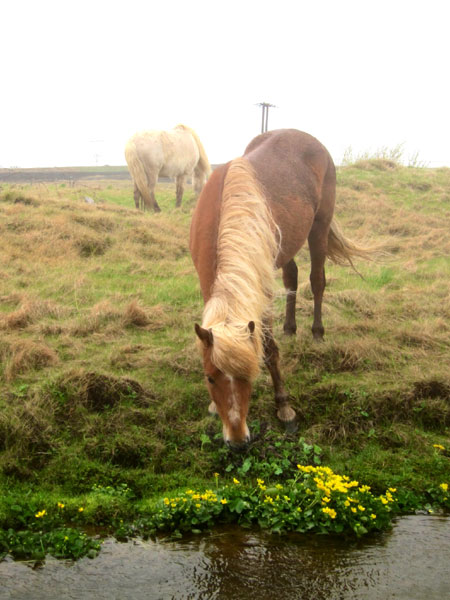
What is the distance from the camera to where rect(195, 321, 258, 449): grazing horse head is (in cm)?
319

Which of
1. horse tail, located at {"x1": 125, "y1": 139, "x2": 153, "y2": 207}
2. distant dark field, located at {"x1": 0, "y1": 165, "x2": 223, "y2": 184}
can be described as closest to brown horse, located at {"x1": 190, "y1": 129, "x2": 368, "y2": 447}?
horse tail, located at {"x1": 125, "y1": 139, "x2": 153, "y2": 207}

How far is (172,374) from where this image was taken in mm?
4750

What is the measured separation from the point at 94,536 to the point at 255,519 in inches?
35.1

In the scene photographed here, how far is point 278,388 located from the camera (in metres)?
4.18

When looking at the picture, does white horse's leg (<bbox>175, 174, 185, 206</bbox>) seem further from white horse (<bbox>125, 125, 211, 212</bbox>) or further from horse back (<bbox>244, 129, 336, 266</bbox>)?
horse back (<bbox>244, 129, 336, 266</bbox>)

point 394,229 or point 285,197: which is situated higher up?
point 285,197

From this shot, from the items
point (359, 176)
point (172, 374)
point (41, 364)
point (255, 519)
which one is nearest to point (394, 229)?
point (359, 176)

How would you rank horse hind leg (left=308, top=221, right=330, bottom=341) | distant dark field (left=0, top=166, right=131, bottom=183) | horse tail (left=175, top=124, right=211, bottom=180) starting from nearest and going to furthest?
horse hind leg (left=308, top=221, right=330, bottom=341), horse tail (left=175, top=124, right=211, bottom=180), distant dark field (left=0, top=166, right=131, bottom=183)

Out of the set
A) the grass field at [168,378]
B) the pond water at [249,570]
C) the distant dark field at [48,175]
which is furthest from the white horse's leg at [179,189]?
the pond water at [249,570]

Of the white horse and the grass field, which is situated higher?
the white horse

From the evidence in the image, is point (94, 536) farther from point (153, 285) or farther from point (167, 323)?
point (153, 285)

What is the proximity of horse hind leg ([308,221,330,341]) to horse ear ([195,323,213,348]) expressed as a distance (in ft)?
8.14

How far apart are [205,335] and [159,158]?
10068 mm

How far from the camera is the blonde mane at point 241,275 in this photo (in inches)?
127
